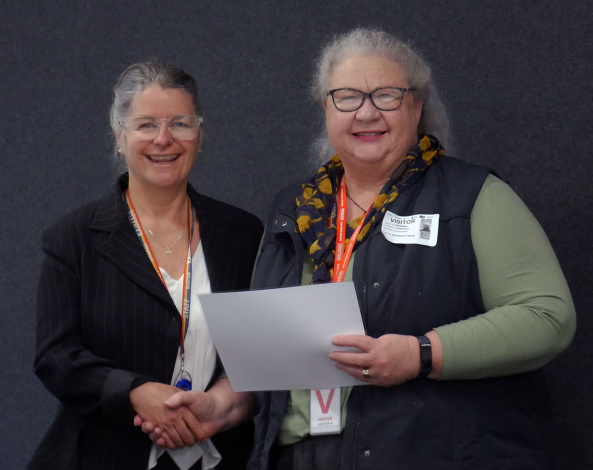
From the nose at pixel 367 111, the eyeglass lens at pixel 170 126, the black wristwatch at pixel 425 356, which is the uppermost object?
the nose at pixel 367 111

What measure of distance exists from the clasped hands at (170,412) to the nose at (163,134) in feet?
2.02

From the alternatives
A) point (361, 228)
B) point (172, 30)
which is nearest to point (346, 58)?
point (361, 228)

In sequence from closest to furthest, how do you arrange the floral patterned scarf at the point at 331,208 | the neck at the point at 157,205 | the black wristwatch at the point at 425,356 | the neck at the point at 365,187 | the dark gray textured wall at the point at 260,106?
1. the black wristwatch at the point at 425,356
2. the floral patterned scarf at the point at 331,208
3. the neck at the point at 365,187
4. the neck at the point at 157,205
5. the dark gray textured wall at the point at 260,106

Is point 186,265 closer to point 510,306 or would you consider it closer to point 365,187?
point 365,187

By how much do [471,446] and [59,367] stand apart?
1.00 metres

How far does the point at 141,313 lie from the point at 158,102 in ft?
1.82

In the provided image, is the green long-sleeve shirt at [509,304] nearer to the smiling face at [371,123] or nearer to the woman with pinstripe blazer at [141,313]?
the smiling face at [371,123]

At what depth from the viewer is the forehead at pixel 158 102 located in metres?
2.22

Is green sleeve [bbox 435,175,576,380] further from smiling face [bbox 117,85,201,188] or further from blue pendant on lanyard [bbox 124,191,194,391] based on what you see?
smiling face [bbox 117,85,201,188]

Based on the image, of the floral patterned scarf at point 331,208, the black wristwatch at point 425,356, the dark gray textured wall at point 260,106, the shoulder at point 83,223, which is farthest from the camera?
the dark gray textured wall at point 260,106

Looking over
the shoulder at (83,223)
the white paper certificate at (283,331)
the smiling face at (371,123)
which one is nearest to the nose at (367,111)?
the smiling face at (371,123)

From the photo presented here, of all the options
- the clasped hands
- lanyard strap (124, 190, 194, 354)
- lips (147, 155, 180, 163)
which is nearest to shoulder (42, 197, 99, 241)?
lanyard strap (124, 190, 194, 354)

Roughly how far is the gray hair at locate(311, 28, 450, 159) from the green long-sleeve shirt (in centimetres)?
38

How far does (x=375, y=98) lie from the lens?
2035mm
